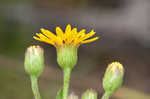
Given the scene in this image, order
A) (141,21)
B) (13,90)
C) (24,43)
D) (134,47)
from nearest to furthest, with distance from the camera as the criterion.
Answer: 1. (13,90)
2. (24,43)
3. (134,47)
4. (141,21)

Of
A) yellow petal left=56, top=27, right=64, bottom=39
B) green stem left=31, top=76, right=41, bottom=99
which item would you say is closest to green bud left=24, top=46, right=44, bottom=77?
green stem left=31, top=76, right=41, bottom=99

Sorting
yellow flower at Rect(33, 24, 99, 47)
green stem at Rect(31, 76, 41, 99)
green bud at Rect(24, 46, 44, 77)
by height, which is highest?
yellow flower at Rect(33, 24, 99, 47)

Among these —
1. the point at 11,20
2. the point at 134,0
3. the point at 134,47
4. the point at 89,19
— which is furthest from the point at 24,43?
the point at 134,0

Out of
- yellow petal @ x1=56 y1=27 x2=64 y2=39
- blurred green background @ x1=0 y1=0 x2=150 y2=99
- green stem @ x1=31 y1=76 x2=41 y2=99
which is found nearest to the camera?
yellow petal @ x1=56 y1=27 x2=64 y2=39

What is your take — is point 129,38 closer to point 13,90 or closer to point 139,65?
point 139,65

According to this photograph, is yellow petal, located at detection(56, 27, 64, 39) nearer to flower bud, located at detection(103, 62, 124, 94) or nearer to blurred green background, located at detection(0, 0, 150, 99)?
flower bud, located at detection(103, 62, 124, 94)

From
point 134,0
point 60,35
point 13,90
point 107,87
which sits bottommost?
point 13,90

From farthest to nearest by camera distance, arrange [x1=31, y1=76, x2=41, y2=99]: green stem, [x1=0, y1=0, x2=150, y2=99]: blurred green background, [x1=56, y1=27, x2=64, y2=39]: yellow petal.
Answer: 1. [x1=0, y1=0, x2=150, y2=99]: blurred green background
2. [x1=31, y1=76, x2=41, y2=99]: green stem
3. [x1=56, y1=27, x2=64, y2=39]: yellow petal
